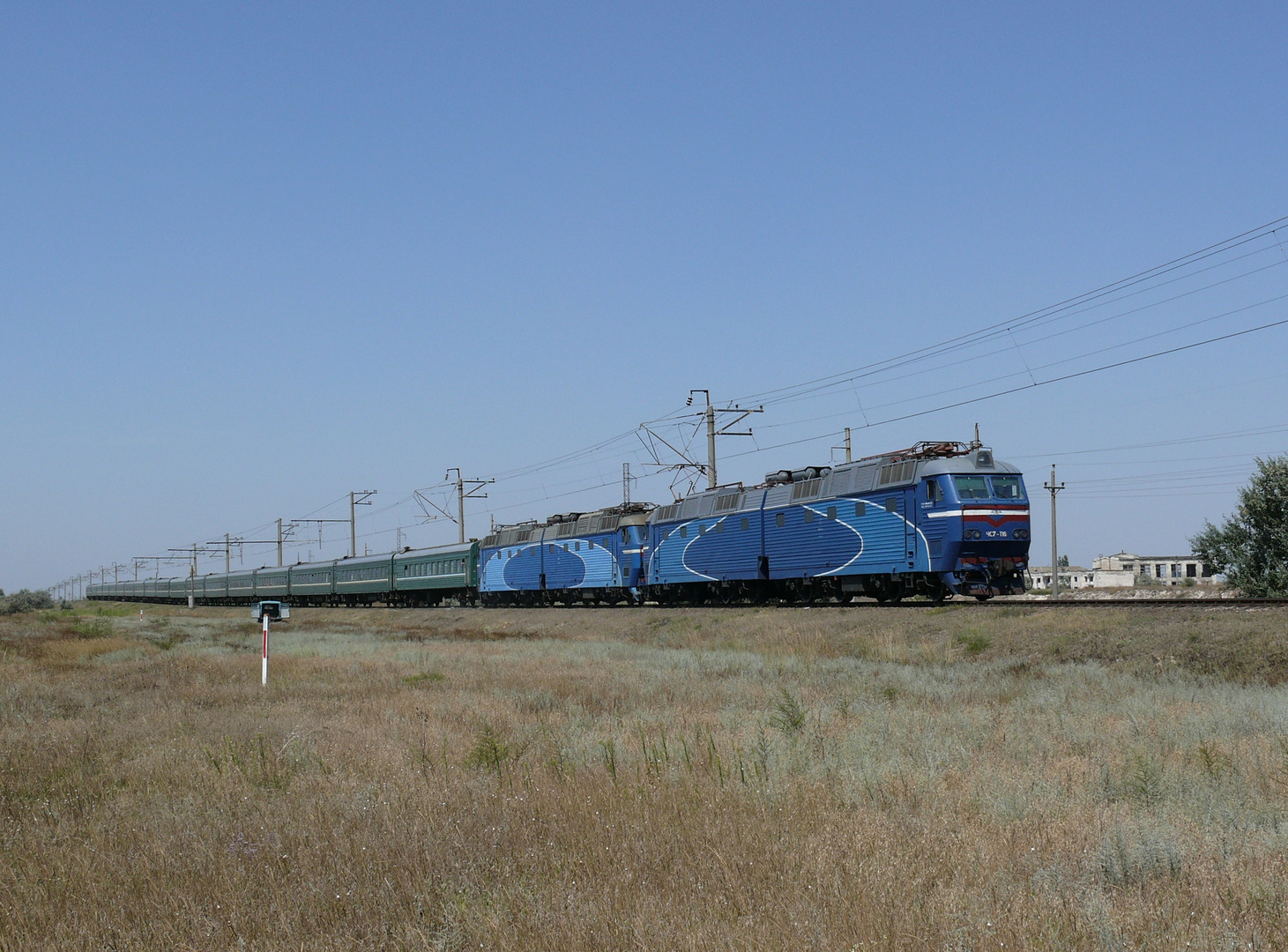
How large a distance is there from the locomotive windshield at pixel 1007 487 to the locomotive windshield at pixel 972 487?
44 cm

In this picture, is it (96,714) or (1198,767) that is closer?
(1198,767)

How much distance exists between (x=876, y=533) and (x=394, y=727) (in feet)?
70.2

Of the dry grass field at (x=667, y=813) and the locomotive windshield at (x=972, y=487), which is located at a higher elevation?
the locomotive windshield at (x=972, y=487)

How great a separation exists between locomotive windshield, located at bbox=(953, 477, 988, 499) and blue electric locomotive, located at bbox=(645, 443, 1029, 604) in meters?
0.03

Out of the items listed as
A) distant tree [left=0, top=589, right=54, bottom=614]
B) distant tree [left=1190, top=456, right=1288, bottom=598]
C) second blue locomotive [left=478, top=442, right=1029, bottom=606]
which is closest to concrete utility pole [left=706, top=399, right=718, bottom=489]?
second blue locomotive [left=478, top=442, right=1029, bottom=606]

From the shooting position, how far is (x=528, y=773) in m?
9.29

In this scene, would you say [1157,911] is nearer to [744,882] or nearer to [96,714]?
[744,882]

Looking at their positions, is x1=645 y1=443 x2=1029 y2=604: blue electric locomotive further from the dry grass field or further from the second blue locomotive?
the dry grass field

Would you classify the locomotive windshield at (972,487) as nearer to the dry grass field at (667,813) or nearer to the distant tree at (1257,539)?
the dry grass field at (667,813)

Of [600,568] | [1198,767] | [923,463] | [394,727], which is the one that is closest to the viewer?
[1198,767]

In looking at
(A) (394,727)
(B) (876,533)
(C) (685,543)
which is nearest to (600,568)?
(C) (685,543)

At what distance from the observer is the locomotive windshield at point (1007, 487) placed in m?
29.7

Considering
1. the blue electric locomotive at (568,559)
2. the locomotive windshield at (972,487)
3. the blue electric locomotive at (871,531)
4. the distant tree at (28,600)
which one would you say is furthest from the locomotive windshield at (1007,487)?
the distant tree at (28,600)

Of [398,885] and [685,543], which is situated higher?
[685,543]
